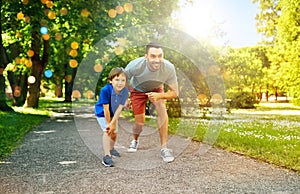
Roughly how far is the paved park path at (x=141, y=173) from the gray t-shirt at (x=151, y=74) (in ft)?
4.06

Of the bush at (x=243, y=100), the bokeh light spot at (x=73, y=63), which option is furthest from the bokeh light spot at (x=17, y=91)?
the bush at (x=243, y=100)

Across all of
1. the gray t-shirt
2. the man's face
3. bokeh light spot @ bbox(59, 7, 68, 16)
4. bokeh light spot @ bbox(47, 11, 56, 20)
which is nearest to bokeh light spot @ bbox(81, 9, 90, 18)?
bokeh light spot @ bbox(47, 11, 56, 20)

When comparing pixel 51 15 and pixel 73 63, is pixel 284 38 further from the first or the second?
pixel 51 15

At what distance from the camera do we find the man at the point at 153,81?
5664 mm

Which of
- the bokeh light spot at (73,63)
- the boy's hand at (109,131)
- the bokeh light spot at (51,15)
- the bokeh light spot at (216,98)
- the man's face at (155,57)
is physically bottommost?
the boy's hand at (109,131)

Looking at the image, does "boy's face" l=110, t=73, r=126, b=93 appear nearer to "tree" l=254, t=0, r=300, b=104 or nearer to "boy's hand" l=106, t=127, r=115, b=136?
"boy's hand" l=106, t=127, r=115, b=136

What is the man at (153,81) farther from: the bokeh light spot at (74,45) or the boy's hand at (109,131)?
the bokeh light spot at (74,45)

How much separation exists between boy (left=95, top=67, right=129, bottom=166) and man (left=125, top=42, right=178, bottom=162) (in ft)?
1.21

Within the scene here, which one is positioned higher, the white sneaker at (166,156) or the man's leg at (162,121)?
the man's leg at (162,121)

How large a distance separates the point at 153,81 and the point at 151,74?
163 mm

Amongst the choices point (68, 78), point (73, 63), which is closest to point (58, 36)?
point (73, 63)

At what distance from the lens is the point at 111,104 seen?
5770 mm

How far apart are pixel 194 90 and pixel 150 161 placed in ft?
25.6

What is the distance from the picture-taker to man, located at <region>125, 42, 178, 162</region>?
566 cm
